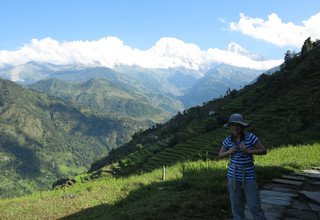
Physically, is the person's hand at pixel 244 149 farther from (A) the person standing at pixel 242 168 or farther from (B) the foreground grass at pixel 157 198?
(B) the foreground grass at pixel 157 198

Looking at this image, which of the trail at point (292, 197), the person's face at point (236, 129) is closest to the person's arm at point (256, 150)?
the person's face at point (236, 129)

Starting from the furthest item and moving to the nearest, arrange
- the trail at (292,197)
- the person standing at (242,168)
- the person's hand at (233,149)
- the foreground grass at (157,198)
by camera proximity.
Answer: the foreground grass at (157,198), the trail at (292,197), the person's hand at (233,149), the person standing at (242,168)

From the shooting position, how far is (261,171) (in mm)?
15289

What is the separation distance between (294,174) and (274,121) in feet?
139

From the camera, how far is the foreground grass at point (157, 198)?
11234mm

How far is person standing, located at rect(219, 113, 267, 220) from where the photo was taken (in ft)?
29.3

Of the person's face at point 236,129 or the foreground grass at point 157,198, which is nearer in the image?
the person's face at point 236,129

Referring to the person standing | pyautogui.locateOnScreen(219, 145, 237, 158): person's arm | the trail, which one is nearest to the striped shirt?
the person standing

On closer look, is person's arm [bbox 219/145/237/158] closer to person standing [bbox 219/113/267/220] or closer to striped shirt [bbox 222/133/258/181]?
person standing [bbox 219/113/267/220]

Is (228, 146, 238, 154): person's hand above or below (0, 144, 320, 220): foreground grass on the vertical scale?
above

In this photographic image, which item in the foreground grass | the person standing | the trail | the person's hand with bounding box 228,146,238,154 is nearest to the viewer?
the person standing

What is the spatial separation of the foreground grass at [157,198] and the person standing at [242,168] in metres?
1.85

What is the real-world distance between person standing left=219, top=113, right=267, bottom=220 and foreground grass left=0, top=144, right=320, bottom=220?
72.8 inches

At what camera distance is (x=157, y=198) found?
12.5 metres
